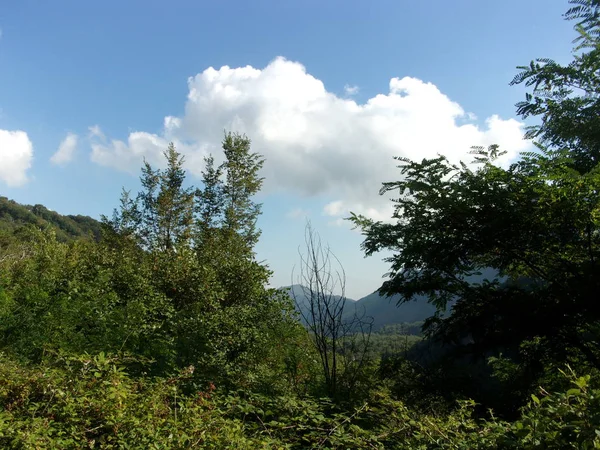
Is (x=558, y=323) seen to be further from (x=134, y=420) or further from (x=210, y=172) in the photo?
(x=210, y=172)

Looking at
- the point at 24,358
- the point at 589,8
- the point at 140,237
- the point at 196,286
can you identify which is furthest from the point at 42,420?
the point at 140,237

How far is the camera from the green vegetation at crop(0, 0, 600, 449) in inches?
114

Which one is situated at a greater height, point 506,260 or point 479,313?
point 506,260

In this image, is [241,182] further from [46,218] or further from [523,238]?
Answer: [46,218]

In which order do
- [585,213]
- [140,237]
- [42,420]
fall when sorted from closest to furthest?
[42,420] → [585,213] → [140,237]

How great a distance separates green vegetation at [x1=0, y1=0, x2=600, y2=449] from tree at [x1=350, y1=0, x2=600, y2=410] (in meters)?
0.02

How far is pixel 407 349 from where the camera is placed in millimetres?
5867

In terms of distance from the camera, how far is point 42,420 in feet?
9.44

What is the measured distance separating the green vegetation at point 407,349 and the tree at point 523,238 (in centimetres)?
2

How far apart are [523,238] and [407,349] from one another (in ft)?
8.30

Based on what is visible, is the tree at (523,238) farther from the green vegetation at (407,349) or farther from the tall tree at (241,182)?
the tall tree at (241,182)

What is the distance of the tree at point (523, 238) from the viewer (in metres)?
4.32

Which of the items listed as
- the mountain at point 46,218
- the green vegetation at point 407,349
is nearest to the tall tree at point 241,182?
the green vegetation at point 407,349

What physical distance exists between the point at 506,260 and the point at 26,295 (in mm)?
8707
